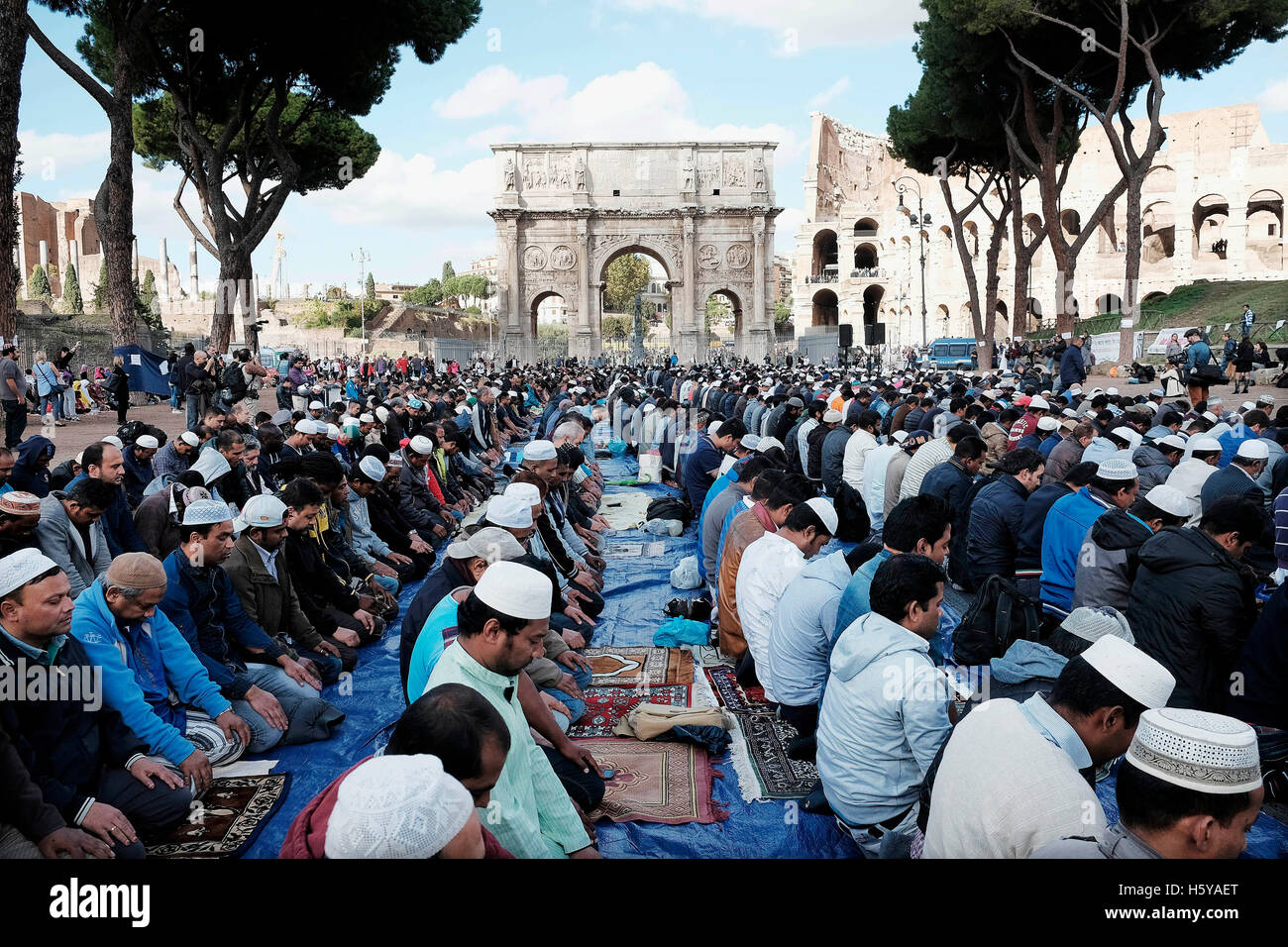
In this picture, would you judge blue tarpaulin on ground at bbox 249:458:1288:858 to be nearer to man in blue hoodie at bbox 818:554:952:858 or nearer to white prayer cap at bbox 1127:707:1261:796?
man in blue hoodie at bbox 818:554:952:858

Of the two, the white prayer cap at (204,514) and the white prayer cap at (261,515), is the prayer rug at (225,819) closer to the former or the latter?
the white prayer cap at (204,514)

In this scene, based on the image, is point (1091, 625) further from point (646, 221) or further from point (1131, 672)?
point (646, 221)

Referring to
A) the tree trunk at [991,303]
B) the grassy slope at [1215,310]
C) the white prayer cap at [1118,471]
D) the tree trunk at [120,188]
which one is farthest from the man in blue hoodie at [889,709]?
the tree trunk at [991,303]

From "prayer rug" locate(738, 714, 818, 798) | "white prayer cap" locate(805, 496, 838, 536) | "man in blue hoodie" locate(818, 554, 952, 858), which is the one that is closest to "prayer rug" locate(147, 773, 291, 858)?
"prayer rug" locate(738, 714, 818, 798)

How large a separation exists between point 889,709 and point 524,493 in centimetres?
268

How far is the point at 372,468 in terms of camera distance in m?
7.69

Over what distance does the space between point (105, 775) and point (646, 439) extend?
11557mm

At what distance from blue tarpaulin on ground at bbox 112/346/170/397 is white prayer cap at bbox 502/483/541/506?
15541 millimetres

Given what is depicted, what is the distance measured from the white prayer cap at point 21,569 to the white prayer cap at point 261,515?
1787 millimetres

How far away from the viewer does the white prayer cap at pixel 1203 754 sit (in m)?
1.92

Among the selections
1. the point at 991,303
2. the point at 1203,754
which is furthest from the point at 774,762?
the point at 991,303

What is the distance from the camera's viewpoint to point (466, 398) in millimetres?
18453

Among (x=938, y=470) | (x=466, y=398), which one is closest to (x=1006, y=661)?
(x=938, y=470)
